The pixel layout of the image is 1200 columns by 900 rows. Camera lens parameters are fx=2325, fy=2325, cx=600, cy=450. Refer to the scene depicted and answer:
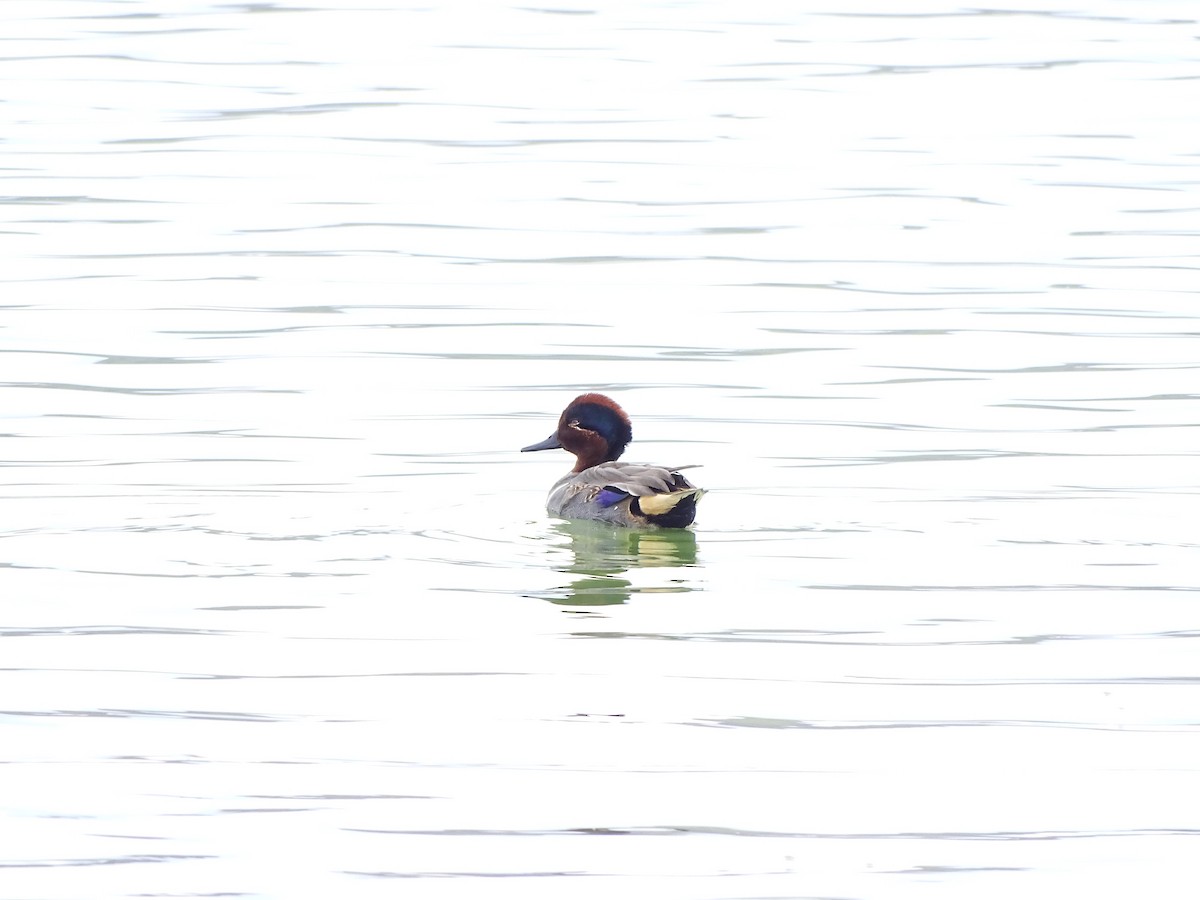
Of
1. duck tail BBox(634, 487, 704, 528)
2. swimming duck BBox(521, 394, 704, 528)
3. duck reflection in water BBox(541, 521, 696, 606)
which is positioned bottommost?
duck reflection in water BBox(541, 521, 696, 606)

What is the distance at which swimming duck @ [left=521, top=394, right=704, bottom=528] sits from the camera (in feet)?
32.5

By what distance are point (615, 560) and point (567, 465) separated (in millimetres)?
3032

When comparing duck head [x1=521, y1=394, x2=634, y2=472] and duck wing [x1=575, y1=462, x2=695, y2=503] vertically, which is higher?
duck head [x1=521, y1=394, x2=634, y2=472]

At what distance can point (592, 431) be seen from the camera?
11.3m

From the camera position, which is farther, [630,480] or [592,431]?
[592,431]

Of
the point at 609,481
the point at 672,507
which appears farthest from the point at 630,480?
the point at 672,507

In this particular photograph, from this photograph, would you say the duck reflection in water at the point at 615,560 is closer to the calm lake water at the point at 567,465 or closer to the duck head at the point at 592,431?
the calm lake water at the point at 567,465

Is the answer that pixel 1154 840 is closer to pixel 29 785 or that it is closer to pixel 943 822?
pixel 943 822

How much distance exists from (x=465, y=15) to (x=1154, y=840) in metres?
26.2

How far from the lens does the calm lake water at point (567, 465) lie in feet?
20.7

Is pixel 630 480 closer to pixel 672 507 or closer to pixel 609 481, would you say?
pixel 609 481

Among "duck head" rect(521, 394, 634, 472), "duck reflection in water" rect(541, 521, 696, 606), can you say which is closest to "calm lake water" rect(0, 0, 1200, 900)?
"duck reflection in water" rect(541, 521, 696, 606)

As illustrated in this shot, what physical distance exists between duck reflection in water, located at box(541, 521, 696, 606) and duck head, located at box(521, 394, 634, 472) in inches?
40.0

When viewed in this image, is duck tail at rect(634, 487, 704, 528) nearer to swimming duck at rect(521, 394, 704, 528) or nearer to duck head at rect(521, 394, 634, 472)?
swimming duck at rect(521, 394, 704, 528)
